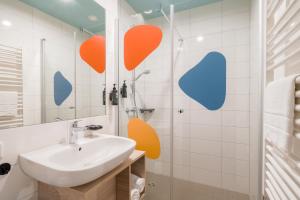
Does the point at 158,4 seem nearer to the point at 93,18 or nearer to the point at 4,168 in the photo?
the point at 93,18

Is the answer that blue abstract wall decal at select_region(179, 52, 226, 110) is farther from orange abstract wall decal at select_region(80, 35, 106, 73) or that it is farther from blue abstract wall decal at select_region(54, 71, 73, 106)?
blue abstract wall decal at select_region(54, 71, 73, 106)

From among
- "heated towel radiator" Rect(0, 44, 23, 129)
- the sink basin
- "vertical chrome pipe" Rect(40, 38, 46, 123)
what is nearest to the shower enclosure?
the sink basin

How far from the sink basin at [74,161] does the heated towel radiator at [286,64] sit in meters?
0.83

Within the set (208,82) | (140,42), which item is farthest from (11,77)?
(208,82)

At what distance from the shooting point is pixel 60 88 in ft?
3.90

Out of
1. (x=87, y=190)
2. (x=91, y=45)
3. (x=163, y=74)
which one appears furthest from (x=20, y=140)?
(x=163, y=74)

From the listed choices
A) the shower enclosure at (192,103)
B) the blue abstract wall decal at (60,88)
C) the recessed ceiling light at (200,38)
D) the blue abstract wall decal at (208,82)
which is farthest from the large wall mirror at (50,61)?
the recessed ceiling light at (200,38)

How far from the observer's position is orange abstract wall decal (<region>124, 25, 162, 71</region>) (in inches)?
63.8

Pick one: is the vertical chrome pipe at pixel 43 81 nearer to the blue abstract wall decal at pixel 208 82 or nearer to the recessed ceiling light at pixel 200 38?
the blue abstract wall decal at pixel 208 82

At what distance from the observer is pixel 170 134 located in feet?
5.47

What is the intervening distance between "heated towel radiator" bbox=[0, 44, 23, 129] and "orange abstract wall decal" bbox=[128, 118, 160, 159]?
1045 millimetres

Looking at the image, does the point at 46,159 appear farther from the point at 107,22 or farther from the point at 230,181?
the point at 230,181

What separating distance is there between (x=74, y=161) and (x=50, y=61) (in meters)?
0.72

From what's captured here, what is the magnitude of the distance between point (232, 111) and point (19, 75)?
1.88 meters
